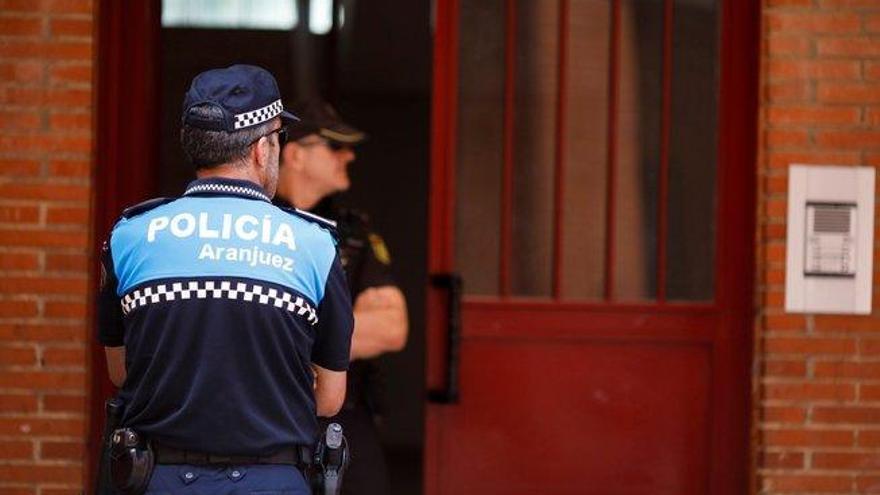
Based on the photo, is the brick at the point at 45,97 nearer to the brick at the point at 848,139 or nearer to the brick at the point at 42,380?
the brick at the point at 42,380

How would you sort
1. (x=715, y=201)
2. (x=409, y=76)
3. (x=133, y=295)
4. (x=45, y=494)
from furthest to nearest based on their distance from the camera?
1. (x=409, y=76)
2. (x=715, y=201)
3. (x=45, y=494)
4. (x=133, y=295)

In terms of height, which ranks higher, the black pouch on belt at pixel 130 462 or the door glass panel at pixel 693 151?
the door glass panel at pixel 693 151

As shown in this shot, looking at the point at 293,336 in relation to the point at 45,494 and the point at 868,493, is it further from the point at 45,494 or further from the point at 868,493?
the point at 868,493

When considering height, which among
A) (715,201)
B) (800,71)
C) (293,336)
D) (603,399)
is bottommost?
(603,399)

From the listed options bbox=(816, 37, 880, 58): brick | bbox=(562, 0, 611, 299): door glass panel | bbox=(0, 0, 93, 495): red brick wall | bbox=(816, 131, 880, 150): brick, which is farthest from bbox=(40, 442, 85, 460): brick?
bbox=(816, 37, 880, 58): brick

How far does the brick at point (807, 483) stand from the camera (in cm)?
526

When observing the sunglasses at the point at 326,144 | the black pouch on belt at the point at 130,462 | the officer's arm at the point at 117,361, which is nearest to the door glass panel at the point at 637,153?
the sunglasses at the point at 326,144

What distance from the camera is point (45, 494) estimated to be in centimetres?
513

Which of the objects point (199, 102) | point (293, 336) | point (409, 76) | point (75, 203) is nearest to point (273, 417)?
point (293, 336)

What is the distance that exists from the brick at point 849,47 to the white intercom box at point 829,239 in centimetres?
41

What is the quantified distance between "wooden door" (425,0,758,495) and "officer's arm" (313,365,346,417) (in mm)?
1939

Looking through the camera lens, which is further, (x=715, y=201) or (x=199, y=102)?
(x=715, y=201)

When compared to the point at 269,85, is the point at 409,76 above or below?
above

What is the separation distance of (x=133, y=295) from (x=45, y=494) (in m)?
2.15
